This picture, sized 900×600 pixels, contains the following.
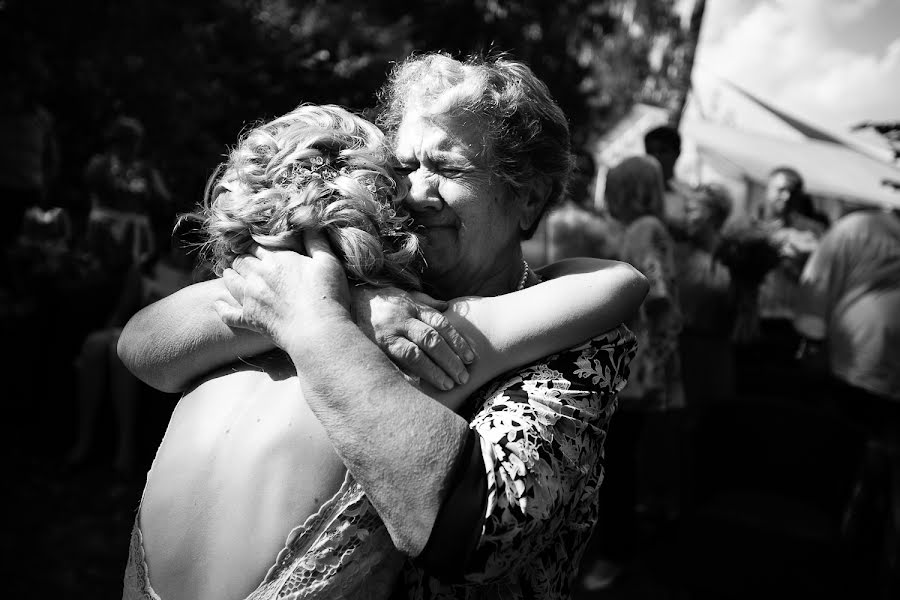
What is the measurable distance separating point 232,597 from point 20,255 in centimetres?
493

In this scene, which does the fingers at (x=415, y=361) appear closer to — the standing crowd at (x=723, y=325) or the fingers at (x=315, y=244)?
the fingers at (x=315, y=244)

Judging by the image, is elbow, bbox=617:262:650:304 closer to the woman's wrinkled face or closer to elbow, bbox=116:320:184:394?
the woman's wrinkled face

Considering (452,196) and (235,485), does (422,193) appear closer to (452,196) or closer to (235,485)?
(452,196)

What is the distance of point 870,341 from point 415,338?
3.27m

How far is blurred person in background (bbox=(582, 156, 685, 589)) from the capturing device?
3.92m

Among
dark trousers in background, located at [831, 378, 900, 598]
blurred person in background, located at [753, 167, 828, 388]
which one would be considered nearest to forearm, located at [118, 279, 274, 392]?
dark trousers in background, located at [831, 378, 900, 598]

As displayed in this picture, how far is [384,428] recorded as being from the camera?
1187 mm

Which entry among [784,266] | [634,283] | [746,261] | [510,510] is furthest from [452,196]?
[784,266]

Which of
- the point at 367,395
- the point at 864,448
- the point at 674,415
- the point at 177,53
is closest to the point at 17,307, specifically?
the point at 177,53

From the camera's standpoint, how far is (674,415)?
4.39m

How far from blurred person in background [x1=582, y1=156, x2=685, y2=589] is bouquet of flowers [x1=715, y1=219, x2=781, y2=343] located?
4.32 feet

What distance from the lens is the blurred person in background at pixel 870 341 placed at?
356 centimetres

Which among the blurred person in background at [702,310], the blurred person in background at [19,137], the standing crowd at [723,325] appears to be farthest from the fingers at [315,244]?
the blurred person in background at [19,137]

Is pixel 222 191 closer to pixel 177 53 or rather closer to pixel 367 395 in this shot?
pixel 367 395
